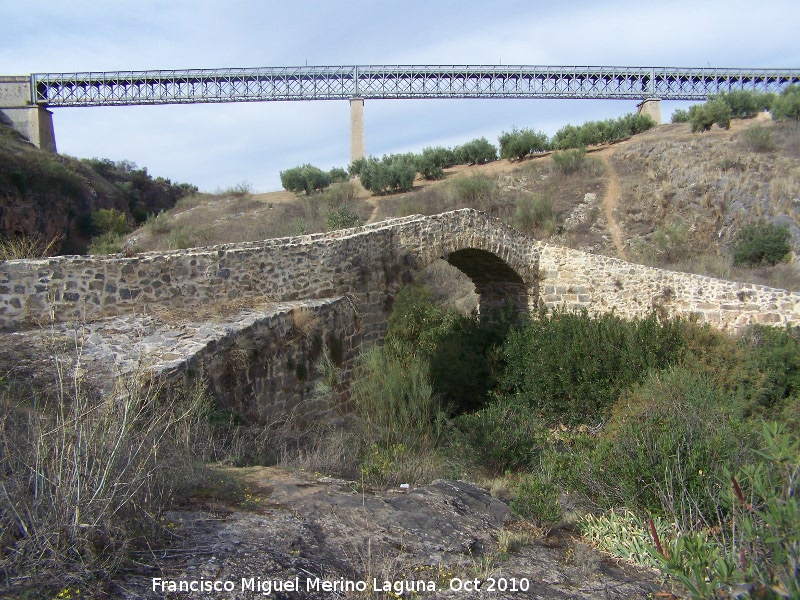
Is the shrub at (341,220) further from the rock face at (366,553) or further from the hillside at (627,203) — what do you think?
the rock face at (366,553)

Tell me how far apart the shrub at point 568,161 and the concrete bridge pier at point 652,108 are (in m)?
5.82

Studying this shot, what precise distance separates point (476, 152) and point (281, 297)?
23.5 meters

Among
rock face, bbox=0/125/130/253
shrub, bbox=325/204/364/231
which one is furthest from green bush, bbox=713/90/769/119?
rock face, bbox=0/125/130/253

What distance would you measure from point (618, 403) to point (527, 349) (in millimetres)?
2136

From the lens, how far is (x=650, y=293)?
1087 centimetres

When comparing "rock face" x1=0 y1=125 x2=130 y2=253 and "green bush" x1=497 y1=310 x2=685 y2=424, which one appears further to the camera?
"rock face" x1=0 y1=125 x2=130 y2=253

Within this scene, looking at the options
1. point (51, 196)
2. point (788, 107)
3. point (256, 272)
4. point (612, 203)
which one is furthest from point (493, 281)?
point (51, 196)

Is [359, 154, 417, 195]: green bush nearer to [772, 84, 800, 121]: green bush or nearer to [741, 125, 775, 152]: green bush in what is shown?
[741, 125, 775, 152]: green bush

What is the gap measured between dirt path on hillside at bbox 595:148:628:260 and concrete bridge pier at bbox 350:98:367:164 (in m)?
11.6

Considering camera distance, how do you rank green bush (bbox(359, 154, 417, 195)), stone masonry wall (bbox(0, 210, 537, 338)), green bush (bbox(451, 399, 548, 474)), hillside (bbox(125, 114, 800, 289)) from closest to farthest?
1. stone masonry wall (bbox(0, 210, 537, 338))
2. green bush (bbox(451, 399, 548, 474))
3. hillside (bbox(125, 114, 800, 289))
4. green bush (bbox(359, 154, 417, 195))

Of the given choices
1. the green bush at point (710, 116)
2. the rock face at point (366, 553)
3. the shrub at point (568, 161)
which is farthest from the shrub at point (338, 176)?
the rock face at point (366, 553)

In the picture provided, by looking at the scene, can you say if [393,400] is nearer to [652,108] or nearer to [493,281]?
[493,281]

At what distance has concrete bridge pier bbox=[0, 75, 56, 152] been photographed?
1041 inches

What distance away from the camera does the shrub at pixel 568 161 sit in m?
24.5
